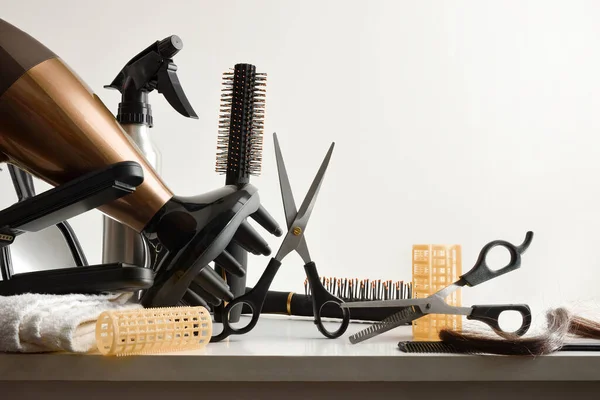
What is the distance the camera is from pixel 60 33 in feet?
2.94

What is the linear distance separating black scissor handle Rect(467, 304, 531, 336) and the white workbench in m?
0.04

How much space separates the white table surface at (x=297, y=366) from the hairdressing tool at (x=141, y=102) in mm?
210

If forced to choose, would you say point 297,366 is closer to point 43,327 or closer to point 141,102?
point 43,327

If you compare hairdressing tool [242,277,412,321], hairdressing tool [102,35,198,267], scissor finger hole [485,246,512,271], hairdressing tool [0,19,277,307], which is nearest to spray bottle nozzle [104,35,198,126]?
hairdressing tool [102,35,198,267]

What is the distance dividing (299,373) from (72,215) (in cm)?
18

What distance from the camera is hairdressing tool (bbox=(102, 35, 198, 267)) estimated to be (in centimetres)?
55

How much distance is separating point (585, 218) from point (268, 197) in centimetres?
46

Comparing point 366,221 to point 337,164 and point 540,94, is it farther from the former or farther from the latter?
point 540,94

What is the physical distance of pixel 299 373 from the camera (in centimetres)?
37

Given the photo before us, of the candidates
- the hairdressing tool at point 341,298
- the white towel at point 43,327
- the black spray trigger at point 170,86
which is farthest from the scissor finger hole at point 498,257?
the white towel at point 43,327

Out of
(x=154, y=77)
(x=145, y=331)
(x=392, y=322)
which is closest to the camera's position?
(x=145, y=331)

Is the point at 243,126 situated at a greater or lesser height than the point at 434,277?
greater

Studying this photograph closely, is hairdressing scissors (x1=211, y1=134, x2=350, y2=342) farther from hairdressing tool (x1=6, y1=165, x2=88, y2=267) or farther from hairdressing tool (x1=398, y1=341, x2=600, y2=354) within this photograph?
hairdressing tool (x1=6, y1=165, x2=88, y2=267)

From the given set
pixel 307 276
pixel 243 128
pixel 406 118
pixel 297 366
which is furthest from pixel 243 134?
pixel 406 118
